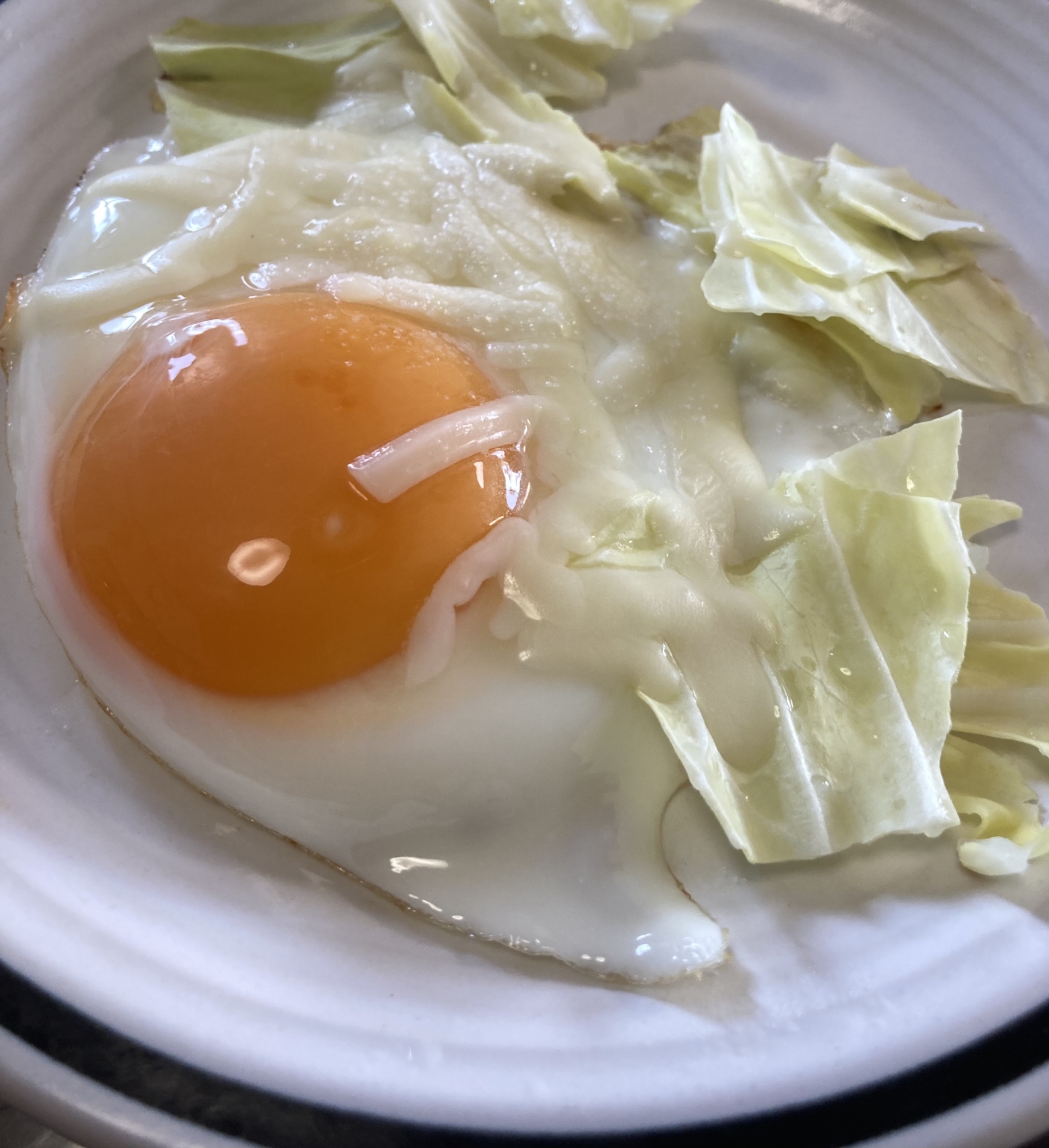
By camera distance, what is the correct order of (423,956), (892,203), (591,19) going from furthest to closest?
(591,19) → (892,203) → (423,956)

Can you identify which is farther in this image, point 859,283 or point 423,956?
point 859,283

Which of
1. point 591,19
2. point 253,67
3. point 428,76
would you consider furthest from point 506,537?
point 591,19

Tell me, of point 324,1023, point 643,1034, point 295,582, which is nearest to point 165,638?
point 295,582

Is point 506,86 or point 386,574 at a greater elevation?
point 506,86

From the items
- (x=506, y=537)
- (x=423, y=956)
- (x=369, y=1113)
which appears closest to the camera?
Answer: (x=369, y=1113)

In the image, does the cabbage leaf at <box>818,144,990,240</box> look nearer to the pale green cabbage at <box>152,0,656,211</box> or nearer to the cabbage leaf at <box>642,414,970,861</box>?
the pale green cabbage at <box>152,0,656,211</box>

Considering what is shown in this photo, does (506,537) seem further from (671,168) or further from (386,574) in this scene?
(671,168)

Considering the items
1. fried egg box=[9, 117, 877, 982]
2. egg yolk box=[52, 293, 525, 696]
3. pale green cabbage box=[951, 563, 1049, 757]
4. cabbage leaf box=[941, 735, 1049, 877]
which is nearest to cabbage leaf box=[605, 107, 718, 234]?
fried egg box=[9, 117, 877, 982]
